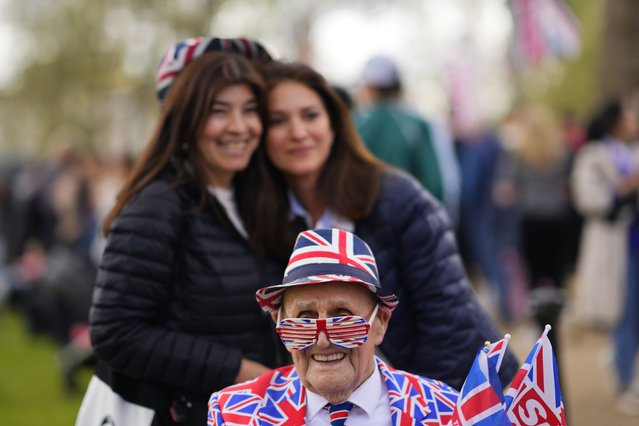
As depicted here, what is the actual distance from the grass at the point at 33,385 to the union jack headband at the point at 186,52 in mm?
4189

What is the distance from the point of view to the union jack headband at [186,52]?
394cm

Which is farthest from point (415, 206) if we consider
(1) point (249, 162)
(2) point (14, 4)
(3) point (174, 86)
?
(2) point (14, 4)

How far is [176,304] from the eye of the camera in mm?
3625

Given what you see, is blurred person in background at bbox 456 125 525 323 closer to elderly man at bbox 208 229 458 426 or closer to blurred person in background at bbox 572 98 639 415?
blurred person in background at bbox 572 98 639 415

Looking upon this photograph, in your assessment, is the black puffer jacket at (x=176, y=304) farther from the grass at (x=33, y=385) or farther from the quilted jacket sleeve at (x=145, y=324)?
the grass at (x=33, y=385)

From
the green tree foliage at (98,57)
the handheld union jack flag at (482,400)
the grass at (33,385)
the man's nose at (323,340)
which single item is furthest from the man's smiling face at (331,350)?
the green tree foliage at (98,57)

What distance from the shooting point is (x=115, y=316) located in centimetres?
350

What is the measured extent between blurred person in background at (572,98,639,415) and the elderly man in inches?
183

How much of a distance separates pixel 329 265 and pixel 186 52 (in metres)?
1.43

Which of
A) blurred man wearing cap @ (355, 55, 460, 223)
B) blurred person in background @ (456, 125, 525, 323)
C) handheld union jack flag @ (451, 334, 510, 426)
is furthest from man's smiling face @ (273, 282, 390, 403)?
blurred person in background @ (456, 125, 525, 323)

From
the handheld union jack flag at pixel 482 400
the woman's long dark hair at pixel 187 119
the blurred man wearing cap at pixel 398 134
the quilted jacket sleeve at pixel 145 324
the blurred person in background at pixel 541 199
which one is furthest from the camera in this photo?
the blurred person in background at pixel 541 199

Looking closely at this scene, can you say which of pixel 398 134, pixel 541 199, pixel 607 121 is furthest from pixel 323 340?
pixel 541 199

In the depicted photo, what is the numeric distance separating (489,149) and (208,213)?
788 centimetres

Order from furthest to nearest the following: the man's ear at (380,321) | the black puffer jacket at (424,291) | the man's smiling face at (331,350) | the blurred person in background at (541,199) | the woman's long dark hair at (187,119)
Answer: the blurred person in background at (541,199) → the woman's long dark hair at (187,119) → the black puffer jacket at (424,291) → the man's ear at (380,321) → the man's smiling face at (331,350)
